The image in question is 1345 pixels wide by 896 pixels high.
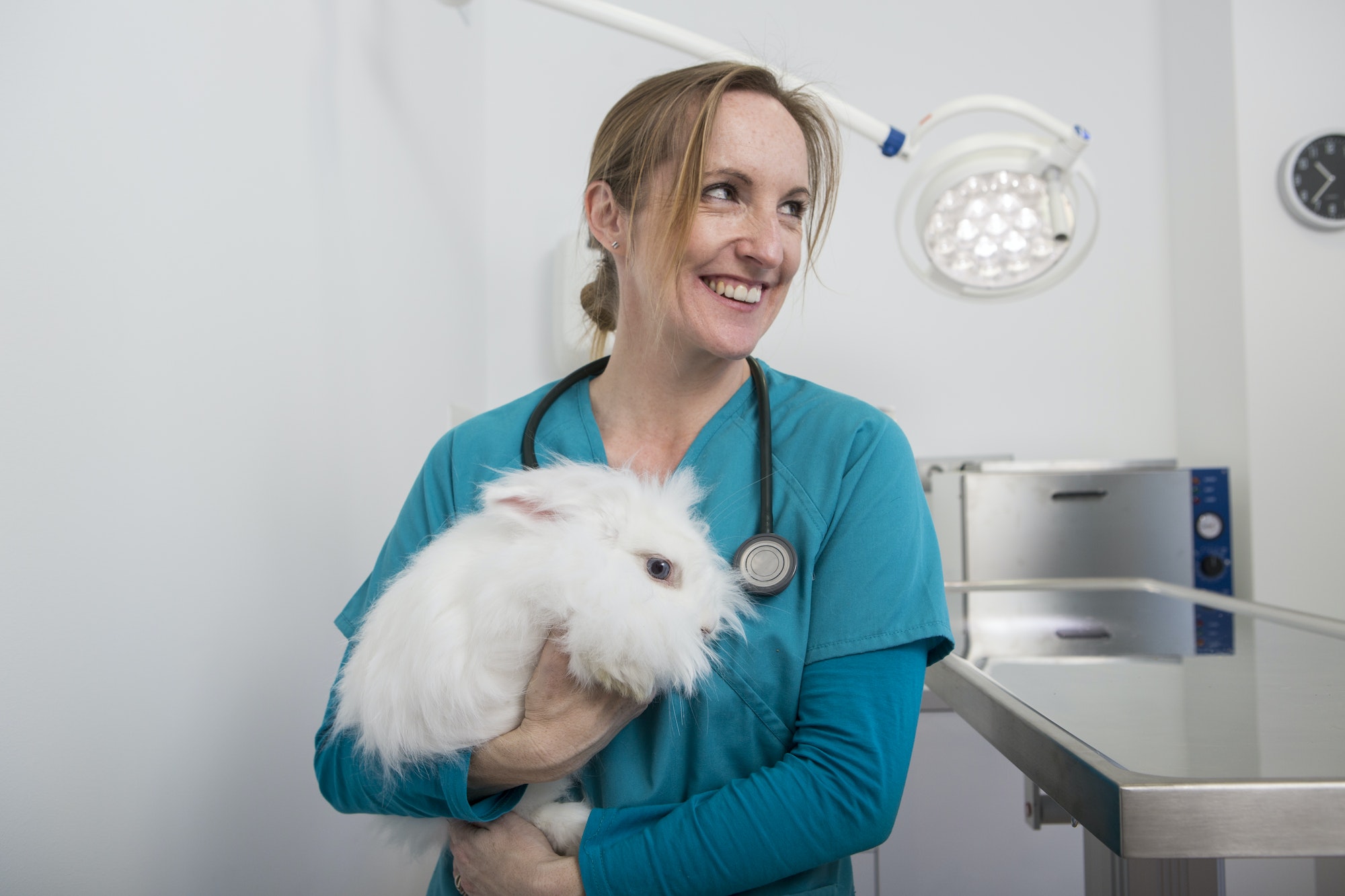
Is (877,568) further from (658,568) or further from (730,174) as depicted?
(730,174)

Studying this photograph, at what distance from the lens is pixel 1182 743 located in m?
0.83

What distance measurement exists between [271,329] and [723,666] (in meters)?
0.94

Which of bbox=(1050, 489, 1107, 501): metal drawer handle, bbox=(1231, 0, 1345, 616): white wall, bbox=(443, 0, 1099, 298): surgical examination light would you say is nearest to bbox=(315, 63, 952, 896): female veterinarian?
A: bbox=(443, 0, 1099, 298): surgical examination light

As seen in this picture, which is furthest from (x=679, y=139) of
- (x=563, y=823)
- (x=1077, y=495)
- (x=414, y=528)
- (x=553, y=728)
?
(x=1077, y=495)

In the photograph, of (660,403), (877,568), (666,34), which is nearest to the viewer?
(877,568)

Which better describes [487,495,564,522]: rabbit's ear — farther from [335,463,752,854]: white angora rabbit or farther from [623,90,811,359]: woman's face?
[623,90,811,359]: woman's face

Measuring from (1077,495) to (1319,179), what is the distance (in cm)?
128

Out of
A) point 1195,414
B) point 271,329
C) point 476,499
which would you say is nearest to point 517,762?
point 476,499

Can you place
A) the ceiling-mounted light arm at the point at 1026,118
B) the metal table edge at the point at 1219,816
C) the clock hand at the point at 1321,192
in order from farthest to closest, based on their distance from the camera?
the clock hand at the point at 1321,192 → the ceiling-mounted light arm at the point at 1026,118 → the metal table edge at the point at 1219,816

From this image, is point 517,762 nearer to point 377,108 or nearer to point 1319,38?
point 377,108

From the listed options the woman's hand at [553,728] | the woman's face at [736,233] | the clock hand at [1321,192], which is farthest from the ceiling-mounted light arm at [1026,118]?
the clock hand at [1321,192]

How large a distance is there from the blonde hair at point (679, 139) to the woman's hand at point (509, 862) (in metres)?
0.69

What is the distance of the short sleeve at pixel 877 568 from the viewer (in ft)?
3.07

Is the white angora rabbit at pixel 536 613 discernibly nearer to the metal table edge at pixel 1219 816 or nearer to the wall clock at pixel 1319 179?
the metal table edge at pixel 1219 816
